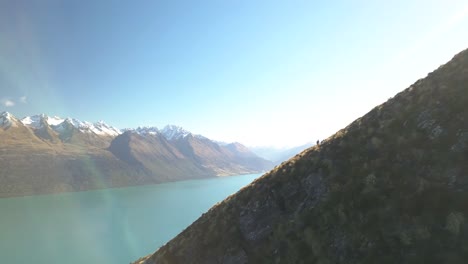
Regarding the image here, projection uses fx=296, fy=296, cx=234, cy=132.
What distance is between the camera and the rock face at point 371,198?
41.0 ft

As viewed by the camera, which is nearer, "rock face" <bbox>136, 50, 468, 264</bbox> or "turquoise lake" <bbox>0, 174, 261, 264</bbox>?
"rock face" <bbox>136, 50, 468, 264</bbox>

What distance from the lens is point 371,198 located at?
15.4m

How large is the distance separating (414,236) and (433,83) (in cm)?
1316

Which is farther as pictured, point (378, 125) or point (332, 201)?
point (378, 125)

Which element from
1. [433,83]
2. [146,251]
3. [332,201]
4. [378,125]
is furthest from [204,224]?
[146,251]

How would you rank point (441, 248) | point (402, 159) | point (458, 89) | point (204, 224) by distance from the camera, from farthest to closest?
point (204, 224), point (458, 89), point (402, 159), point (441, 248)

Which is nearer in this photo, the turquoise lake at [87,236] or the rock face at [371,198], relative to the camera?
the rock face at [371,198]

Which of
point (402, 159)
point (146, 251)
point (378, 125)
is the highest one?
point (378, 125)

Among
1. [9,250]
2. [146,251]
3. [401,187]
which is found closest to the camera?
[401,187]

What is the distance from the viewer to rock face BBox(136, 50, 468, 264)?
41.0 feet

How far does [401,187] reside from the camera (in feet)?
48.6

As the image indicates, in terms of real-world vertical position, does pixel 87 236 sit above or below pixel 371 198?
above

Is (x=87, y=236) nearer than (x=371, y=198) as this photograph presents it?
No

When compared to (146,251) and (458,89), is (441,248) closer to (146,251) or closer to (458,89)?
(458,89)
